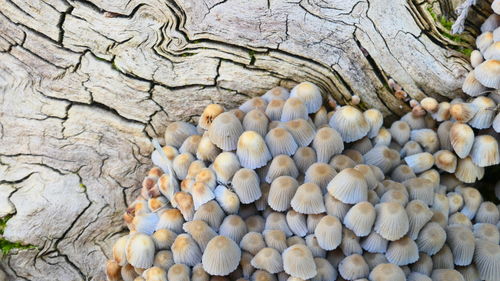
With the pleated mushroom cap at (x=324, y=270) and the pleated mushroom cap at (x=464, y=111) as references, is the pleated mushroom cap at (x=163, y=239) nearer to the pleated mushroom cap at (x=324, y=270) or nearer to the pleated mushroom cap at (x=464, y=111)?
the pleated mushroom cap at (x=324, y=270)

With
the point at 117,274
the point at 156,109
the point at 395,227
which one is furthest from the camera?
the point at 156,109

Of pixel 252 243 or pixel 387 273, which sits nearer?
pixel 387 273

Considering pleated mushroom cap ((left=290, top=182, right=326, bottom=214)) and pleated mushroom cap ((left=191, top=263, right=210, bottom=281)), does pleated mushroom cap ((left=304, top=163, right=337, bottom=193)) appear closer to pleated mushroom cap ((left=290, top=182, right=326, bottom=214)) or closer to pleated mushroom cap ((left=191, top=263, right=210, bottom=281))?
pleated mushroom cap ((left=290, top=182, right=326, bottom=214))

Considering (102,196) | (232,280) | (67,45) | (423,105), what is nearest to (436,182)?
(423,105)

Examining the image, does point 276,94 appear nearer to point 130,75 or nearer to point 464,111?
point 130,75

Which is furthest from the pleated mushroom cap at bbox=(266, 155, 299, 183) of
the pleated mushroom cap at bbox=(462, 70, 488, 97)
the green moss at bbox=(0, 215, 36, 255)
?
the green moss at bbox=(0, 215, 36, 255)

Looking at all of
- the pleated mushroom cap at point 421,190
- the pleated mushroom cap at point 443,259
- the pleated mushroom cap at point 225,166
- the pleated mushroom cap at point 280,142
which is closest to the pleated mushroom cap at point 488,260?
the pleated mushroom cap at point 443,259

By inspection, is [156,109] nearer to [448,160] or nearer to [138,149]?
[138,149]

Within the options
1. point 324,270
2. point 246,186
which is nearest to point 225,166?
point 246,186

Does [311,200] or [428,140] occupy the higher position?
[428,140]
